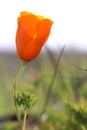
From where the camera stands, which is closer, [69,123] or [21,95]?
[21,95]

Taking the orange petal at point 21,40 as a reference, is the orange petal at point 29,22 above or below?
above

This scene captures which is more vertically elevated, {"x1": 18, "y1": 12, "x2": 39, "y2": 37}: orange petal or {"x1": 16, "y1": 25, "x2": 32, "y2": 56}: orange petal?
{"x1": 18, "y1": 12, "x2": 39, "y2": 37}: orange petal

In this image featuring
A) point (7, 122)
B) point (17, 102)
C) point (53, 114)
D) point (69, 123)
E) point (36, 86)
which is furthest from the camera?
point (36, 86)

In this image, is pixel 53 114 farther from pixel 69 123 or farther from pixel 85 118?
pixel 85 118

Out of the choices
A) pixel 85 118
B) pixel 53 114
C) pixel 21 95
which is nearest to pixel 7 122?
pixel 53 114
